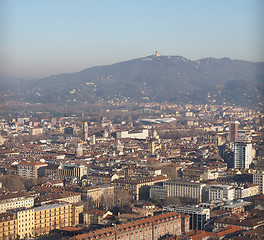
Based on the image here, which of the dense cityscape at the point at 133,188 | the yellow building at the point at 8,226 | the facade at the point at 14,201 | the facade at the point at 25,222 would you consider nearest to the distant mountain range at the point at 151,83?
the dense cityscape at the point at 133,188

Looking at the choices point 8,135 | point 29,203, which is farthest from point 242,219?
point 8,135

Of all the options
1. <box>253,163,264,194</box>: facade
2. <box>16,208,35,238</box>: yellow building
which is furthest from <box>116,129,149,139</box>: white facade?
<box>16,208,35,238</box>: yellow building

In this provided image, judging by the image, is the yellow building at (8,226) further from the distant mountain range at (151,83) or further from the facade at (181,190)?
the distant mountain range at (151,83)

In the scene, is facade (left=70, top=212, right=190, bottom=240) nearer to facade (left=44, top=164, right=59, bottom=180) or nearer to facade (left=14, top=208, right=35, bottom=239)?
facade (left=14, top=208, right=35, bottom=239)

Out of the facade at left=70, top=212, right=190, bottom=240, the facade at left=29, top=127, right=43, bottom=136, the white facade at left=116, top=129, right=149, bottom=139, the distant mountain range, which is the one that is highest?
the distant mountain range

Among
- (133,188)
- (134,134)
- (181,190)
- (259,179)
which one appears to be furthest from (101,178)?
(134,134)

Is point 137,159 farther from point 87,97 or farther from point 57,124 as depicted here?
point 87,97
